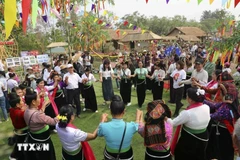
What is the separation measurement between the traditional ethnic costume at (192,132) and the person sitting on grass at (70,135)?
3.73 feet

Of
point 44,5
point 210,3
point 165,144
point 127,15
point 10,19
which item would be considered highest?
point 127,15

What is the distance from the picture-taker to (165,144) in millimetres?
2625

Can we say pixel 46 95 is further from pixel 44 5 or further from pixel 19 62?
pixel 19 62

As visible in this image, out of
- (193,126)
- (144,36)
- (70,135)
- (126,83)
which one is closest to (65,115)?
(70,135)

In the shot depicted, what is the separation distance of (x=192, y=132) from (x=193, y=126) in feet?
0.37

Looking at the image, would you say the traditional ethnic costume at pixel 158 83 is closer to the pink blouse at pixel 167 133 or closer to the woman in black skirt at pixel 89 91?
the woman in black skirt at pixel 89 91

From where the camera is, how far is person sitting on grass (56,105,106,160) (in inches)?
104

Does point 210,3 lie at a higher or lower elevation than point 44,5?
lower

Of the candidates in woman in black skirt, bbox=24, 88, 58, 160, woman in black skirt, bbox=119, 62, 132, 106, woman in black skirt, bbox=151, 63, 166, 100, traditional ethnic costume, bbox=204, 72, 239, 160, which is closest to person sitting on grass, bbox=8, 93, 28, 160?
woman in black skirt, bbox=24, 88, 58, 160

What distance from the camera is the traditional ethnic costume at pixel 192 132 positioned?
2893mm

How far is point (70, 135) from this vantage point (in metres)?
2.65

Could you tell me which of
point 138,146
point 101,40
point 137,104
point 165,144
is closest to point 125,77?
point 137,104

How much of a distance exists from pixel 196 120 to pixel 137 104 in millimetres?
4642

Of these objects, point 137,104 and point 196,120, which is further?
point 137,104
